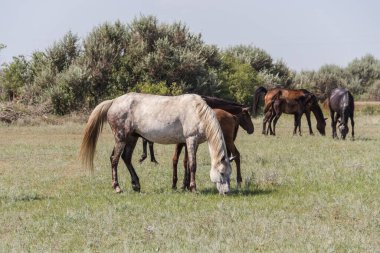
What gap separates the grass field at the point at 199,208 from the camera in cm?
780

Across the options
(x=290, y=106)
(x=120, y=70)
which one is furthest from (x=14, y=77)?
(x=290, y=106)

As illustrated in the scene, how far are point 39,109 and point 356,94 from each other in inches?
1460

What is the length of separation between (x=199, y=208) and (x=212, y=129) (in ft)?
5.48

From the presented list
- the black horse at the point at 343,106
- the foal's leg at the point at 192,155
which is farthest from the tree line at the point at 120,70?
the foal's leg at the point at 192,155

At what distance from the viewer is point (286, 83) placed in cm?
5406

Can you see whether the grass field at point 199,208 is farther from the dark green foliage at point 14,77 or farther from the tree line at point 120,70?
the dark green foliage at point 14,77

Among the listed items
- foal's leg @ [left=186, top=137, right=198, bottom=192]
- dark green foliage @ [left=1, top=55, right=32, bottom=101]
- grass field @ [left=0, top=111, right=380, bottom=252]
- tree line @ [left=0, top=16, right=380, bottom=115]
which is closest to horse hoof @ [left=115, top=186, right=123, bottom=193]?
grass field @ [left=0, top=111, right=380, bottom=252]

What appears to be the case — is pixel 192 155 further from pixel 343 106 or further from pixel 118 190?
pixel 343 106

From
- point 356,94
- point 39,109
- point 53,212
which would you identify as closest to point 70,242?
point 53,212

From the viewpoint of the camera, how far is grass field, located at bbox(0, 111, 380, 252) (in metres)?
7.80

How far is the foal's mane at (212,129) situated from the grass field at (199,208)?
0.88 m

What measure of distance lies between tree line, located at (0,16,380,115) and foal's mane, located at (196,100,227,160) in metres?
25.0

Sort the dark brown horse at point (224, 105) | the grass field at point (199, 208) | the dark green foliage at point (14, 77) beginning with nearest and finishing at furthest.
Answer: the grass field at point (199, 208)
the dark brown horse at point (224, 105)
the dark green foliage at point (14, 77)

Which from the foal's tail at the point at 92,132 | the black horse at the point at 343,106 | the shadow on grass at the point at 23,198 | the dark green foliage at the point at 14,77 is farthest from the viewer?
the dark green foliage at the point at 14,77
